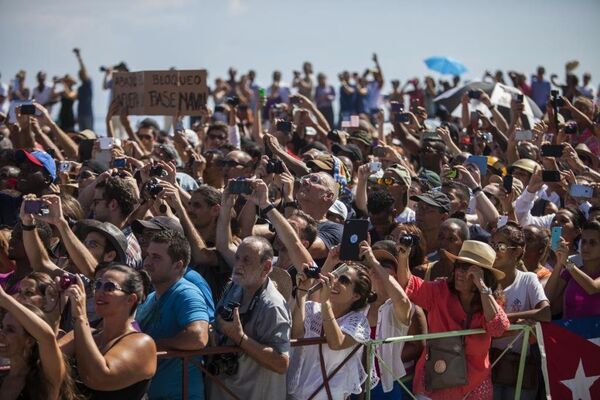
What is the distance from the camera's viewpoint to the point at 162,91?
12648 mm

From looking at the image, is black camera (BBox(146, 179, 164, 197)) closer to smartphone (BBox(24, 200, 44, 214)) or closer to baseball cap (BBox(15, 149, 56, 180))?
smartphone (BBox(24, 200, 44, 214))

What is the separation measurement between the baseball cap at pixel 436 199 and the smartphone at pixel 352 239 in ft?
6.55

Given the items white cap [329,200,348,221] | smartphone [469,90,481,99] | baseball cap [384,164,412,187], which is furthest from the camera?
smartphone [469,90,481,99]

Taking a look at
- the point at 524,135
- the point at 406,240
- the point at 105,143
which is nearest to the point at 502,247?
the point at 406,240

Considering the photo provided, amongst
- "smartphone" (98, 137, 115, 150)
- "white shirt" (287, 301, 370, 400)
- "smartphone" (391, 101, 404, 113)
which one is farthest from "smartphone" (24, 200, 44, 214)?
"smartphone" (391, 101, 404, 113)

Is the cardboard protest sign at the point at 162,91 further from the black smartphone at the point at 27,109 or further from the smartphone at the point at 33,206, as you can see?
the smartphone at the point at 33,206

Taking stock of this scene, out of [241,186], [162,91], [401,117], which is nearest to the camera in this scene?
[241,186]

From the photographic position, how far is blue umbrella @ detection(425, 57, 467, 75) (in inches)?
980

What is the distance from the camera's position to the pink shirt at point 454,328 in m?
6.94

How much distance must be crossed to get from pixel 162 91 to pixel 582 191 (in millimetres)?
5395

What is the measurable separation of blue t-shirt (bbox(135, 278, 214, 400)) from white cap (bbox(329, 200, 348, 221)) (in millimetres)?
2784

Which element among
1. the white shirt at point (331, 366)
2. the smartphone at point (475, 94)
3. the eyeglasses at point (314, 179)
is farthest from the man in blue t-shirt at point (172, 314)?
the smartphone at point (475, 94)

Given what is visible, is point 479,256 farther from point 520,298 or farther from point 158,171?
point 158,171

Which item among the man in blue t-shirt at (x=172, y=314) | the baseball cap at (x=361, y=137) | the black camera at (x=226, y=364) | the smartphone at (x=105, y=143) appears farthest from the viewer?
the baseball cap at (x=361, y=137)
